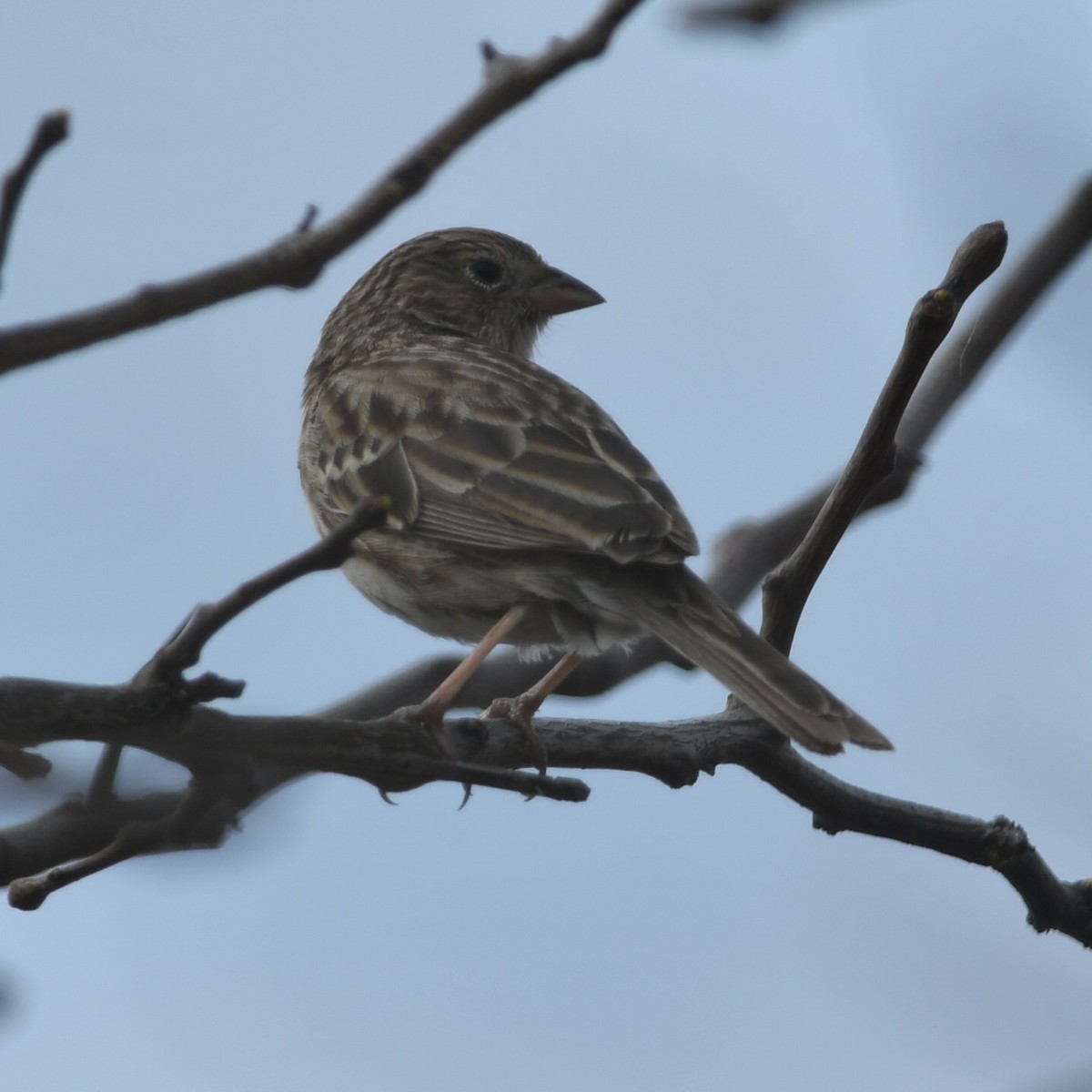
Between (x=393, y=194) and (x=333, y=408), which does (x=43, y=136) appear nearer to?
(x=393, y=194)

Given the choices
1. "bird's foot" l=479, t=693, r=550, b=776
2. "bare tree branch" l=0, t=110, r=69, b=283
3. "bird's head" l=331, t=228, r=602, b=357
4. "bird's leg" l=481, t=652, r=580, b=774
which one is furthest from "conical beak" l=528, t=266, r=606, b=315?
"bare tree branch" l=0, t=110, r=69, b=283

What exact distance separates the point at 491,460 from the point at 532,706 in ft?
3.76

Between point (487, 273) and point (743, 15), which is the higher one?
point (743, 15)

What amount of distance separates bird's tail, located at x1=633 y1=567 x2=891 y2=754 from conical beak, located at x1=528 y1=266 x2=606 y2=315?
10.9 feet

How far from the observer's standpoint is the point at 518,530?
200 inches

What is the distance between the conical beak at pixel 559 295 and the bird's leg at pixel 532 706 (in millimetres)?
3098

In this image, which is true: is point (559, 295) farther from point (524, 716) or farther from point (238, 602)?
point (238, 602)

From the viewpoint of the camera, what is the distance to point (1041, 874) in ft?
14.4

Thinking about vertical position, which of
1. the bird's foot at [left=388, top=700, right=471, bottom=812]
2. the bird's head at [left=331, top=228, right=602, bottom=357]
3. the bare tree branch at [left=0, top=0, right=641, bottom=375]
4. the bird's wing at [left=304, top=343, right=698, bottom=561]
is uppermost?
the bare tree branch at [left=0, top=0, right=641, bottom=375]

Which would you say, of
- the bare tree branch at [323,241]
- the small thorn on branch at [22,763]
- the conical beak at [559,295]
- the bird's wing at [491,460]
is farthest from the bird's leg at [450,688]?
the conical beak at [559,295]

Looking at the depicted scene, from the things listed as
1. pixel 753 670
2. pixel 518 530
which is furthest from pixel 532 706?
pixel 753 670

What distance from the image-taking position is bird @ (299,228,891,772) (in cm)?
441

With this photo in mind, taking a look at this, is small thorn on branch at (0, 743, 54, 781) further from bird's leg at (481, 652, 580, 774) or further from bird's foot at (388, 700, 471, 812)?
bird's leg at (481, 652, 580, 774)

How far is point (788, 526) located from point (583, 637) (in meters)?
0.82
